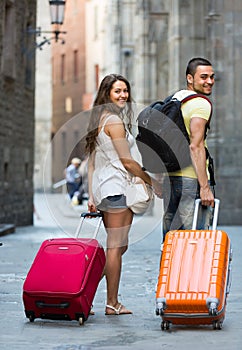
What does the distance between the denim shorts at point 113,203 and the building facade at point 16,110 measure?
13.4 m

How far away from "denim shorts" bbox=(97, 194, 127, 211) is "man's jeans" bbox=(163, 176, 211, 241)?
13.0 inches

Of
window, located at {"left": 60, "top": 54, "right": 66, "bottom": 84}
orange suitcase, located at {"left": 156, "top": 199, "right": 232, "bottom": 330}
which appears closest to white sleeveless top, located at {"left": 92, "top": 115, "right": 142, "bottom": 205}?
orange suitcase, located at {"left": 156, "top": 199, "right": 232, "bottom": 330}

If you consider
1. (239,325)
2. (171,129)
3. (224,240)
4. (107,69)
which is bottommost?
(239,325)

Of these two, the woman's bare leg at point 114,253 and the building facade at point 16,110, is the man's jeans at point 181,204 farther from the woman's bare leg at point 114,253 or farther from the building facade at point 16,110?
the building facade at point 16,110

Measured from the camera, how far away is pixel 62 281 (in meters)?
8.41

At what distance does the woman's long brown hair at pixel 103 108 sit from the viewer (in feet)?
29.6

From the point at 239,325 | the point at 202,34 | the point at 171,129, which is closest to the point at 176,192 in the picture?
the point at 171,129

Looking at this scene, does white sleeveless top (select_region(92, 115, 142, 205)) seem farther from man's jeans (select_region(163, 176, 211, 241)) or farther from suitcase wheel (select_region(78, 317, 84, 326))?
suitcase wheel (select_region(78, 317, 84, 326))

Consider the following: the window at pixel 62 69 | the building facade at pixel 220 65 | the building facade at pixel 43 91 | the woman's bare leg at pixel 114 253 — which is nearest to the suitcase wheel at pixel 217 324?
the woman's bare leg at pixel 114 253

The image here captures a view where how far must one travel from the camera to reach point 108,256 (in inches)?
357

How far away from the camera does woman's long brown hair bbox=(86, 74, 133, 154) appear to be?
901cm

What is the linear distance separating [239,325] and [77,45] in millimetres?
57738

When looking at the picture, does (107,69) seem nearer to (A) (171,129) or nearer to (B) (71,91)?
(B) (71,91)

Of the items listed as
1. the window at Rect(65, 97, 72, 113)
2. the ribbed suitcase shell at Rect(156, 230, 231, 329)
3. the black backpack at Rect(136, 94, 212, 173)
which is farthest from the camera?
the window at Rect(65, 97, 72, 113)
